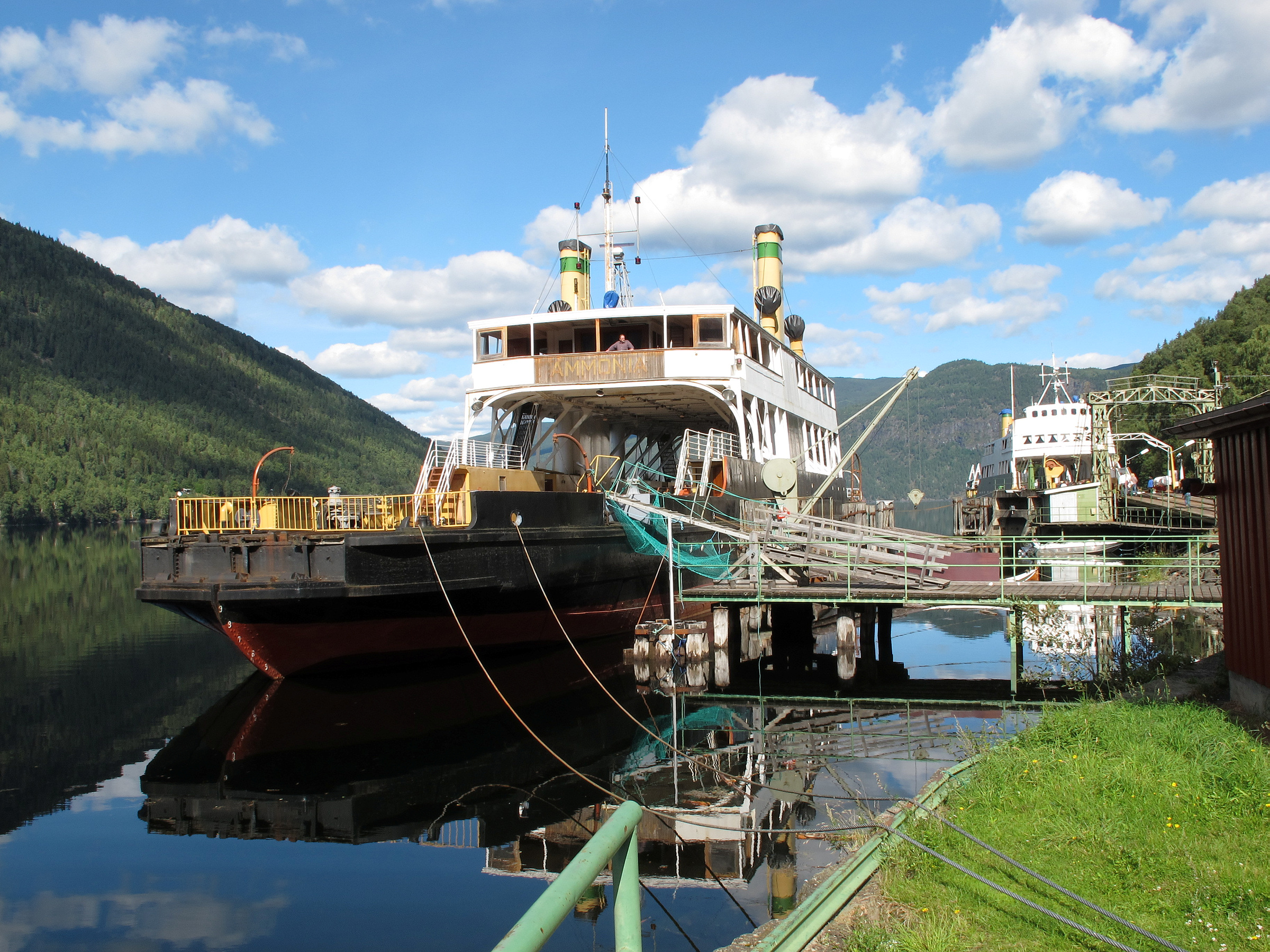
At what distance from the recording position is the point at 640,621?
20812 millimetres

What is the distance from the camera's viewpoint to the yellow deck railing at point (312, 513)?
1541cm

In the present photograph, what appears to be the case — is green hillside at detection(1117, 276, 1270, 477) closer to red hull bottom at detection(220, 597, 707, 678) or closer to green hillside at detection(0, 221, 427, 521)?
red hull bottom at detection(220, 597, 707, 678)

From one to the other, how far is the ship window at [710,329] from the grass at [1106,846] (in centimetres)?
1475

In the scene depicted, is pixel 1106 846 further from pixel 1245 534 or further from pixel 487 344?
pixel 487 344

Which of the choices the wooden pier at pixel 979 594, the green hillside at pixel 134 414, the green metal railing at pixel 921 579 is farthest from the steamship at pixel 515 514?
the green hillside at pixel 134 414

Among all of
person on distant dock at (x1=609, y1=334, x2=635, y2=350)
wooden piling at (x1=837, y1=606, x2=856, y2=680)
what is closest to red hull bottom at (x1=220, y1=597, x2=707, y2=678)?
wooden piling at (x1=837, y1=606, x2=856, y2=680)

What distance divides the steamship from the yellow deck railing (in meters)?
0.04

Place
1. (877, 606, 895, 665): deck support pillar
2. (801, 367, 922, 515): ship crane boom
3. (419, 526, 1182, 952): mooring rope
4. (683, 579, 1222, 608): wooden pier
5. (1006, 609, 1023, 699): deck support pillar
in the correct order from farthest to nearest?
(801, 367, 922, 515): ship crane boom → (877, 606, 895, 665): deck support pillar → (1006, 609, 1023, 699): deck support pillar → (683, 579, 1222, 608): wooden pier → (419, 526, 1182, 952): mooring rope

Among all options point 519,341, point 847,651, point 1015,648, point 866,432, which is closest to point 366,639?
point 847,651

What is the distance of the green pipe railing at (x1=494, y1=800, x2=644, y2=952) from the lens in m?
2.38

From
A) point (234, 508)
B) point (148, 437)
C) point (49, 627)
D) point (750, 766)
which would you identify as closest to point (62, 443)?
point (148, 437)

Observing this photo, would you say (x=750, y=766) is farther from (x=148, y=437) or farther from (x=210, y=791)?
(x=148, y=437)

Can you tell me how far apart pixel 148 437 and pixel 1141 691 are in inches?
5433

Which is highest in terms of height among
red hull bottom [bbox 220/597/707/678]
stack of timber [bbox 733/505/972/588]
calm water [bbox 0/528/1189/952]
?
stack of timber [bbox 733/505/972/588]
